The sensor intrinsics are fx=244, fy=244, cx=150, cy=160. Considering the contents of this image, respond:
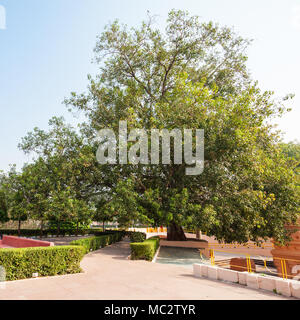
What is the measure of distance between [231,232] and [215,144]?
273 inches

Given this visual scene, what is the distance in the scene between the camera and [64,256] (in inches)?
428

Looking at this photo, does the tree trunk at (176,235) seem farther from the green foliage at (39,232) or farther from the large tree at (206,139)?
the green foliage at (39,232)

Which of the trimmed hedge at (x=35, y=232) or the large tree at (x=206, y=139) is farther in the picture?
the trimmed hedge at (x=35, y=232)

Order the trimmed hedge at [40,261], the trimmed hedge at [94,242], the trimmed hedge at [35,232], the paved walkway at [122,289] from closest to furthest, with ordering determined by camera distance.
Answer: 1. the paved walkway at [122,289]
2. the trimmed hedge at [40,261]
3. the trimmed hedge at [94,242]
4. the trimmed hedge at [35,232]

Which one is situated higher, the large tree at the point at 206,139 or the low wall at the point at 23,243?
the large tree at the point at 206,139

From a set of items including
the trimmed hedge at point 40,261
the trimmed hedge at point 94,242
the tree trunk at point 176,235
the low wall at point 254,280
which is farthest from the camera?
the tree trunk at point 176,235

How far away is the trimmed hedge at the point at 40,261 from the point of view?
372 inches

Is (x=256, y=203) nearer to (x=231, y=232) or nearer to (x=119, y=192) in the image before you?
(x=231, y=232)

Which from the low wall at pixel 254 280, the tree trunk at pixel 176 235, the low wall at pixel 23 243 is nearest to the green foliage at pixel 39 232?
the low wall at pixel 23 243

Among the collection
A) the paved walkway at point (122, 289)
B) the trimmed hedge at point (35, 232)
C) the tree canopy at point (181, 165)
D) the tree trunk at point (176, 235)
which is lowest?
the trimmed hedge at point (35, 232)

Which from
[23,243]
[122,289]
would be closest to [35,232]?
[23,243]

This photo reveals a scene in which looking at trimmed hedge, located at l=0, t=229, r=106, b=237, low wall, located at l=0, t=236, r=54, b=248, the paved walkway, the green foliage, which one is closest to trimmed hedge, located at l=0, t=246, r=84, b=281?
the paved walkway

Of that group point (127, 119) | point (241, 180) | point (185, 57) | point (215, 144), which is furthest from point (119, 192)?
point (185, 57)

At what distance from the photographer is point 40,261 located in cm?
1020
